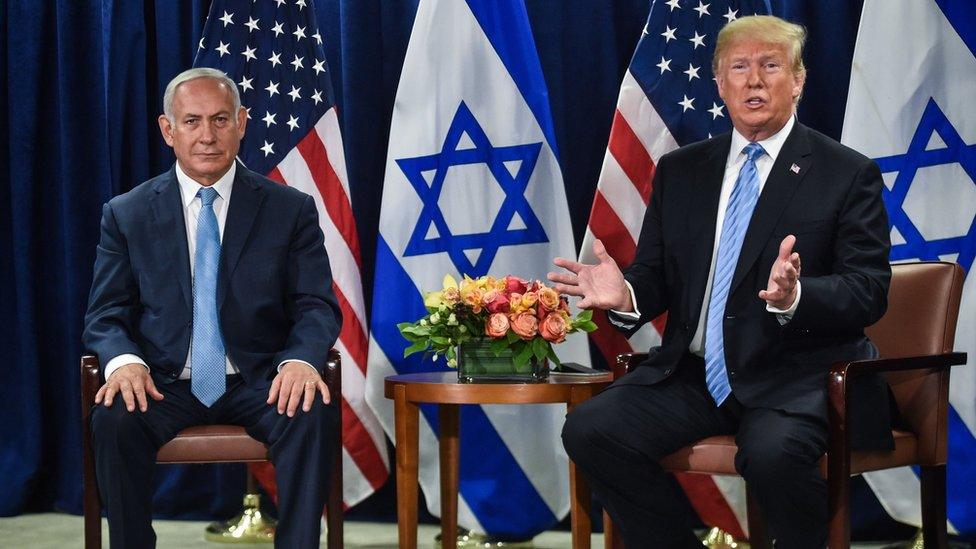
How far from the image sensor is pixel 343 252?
4262 millimetres

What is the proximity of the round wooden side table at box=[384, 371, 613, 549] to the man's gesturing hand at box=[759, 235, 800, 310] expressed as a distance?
79 centimetres

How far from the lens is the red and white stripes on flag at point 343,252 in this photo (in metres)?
4.27

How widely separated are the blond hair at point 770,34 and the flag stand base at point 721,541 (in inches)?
66.1

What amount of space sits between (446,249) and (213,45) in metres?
1.17

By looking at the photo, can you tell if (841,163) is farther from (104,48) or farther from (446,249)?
(104,48)

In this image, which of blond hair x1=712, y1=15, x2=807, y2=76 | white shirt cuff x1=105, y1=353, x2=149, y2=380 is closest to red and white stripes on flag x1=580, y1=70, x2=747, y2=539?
blond hair x1=712, y1=15, x2=807, y2=76

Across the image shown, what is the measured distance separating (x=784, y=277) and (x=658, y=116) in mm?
1489

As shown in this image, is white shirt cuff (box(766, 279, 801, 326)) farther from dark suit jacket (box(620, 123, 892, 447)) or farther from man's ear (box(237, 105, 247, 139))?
man's ear (box(237, 105, 247, 139))

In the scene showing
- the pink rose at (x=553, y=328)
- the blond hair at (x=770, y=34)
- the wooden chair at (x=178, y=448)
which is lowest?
the wooden chair at (x=178, y=448)

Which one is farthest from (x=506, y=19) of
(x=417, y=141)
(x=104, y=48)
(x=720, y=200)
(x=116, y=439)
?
(x=116, y=439)

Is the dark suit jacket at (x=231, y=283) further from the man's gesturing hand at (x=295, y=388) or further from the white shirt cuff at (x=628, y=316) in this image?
the white shirt cuff at (x=628, y=316)

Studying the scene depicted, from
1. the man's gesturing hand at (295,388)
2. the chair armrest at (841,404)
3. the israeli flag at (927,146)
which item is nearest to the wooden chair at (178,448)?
the man's gesturing hand at (295,388)

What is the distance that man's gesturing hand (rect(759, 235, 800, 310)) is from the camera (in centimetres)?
269

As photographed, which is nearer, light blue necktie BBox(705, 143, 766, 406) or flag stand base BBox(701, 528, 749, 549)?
light blue necktie BBox(705, 143, 766, 406)
